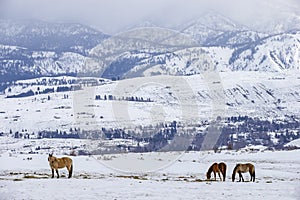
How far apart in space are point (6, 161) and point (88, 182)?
2568 centimetres

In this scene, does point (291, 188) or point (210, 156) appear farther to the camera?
point (210, 156)

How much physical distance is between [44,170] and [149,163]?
1341 cm

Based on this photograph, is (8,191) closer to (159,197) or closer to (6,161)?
(159,197)

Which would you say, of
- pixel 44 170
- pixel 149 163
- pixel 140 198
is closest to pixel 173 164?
pixel 149 163

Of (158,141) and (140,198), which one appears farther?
(158,141)

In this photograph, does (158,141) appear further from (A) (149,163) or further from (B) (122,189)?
(B) (122,189)

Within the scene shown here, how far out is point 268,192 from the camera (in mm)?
33750

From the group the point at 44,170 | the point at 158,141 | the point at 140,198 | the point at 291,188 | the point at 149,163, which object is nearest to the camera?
the point at 140,198

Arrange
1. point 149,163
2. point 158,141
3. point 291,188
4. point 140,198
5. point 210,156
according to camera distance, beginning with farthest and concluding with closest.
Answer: point 158,141 < point 210,156 < point 149,163 < point 291,188 < point 140,198

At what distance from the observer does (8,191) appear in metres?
32.6

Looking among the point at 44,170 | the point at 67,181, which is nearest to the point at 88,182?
the point at 67,181

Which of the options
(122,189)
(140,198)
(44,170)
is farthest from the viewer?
(44,170)

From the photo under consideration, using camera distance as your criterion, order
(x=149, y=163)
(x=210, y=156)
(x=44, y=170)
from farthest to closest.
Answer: (x=210, y=156)
(x=149, y=163)
(x=44, y=170)

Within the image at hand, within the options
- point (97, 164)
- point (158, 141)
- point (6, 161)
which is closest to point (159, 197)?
point (97, 164)
